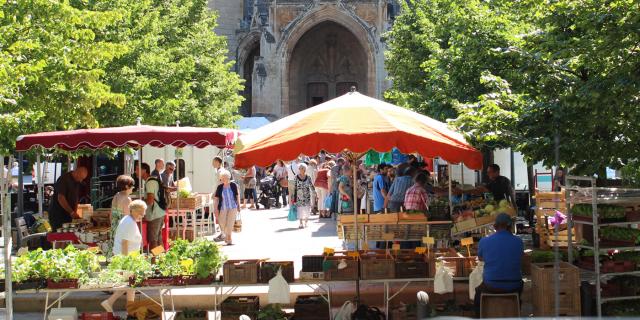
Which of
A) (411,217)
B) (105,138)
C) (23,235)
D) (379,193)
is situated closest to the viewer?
(411,217)

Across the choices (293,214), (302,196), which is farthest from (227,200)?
(293,214)

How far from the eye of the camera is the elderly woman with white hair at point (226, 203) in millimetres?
18344

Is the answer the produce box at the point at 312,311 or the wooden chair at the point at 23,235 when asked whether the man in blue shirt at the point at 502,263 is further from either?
the wooden chair at the point at 23,235

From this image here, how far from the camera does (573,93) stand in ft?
33.5

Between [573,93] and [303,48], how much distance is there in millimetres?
44706

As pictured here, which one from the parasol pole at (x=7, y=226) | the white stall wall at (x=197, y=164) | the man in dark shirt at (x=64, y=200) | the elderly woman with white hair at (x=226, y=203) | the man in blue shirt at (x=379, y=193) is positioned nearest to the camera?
the parasol pole at (x=7, y=226)

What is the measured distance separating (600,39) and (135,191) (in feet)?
36.7

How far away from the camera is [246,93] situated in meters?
56.2

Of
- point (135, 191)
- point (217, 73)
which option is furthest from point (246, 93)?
point (135, 191)

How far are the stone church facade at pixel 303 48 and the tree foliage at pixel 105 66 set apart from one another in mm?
13050

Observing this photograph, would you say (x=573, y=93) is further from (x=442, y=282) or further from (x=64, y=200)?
(x=64, y=200)

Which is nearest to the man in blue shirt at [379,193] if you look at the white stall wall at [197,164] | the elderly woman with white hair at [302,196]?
the elderly woman with white hair at [302,196]

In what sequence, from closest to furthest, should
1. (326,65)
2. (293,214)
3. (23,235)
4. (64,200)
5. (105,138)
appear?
(105,138)
(64,200)
(23,235)
(293,214)
(326,65)

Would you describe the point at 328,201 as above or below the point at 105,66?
below
